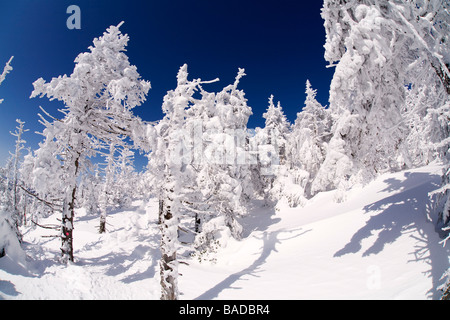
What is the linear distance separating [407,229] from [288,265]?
4603mm

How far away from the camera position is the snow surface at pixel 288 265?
5.23 metres

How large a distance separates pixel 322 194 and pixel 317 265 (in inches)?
569

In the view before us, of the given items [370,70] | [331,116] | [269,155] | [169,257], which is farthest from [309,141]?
[169,257]

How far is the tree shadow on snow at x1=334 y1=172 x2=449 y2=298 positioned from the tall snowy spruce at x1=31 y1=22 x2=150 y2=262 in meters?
9.86

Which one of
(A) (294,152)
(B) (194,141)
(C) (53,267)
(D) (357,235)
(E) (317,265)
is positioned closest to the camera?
(C) (53,267)

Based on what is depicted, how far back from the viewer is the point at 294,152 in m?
27.4

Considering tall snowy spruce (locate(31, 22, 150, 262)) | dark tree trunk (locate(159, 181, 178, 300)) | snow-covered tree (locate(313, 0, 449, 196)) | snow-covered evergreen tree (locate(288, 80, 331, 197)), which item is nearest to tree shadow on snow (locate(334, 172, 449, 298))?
snow-covered tree (locate(313, 0, 449, 196))

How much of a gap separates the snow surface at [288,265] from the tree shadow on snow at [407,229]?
0.03 metres

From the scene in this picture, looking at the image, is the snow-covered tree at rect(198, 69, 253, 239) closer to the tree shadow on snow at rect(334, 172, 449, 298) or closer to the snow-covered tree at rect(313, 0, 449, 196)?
the tree shadow on snow at rect(334, 172, 449, 298)

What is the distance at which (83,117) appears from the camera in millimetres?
8211

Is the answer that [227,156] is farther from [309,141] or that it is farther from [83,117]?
[309,141]
